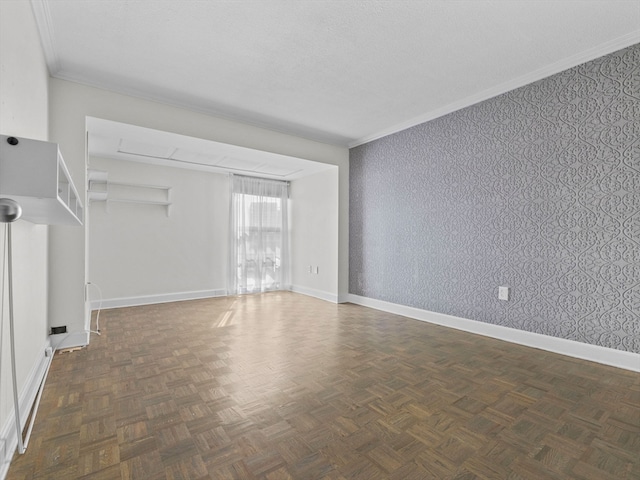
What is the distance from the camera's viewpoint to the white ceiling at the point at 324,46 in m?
2.14

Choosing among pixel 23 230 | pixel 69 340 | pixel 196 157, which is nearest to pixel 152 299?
pixel 69 340

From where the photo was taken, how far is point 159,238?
4977 mm

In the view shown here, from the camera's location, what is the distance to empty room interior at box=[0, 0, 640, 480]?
4.96 ft

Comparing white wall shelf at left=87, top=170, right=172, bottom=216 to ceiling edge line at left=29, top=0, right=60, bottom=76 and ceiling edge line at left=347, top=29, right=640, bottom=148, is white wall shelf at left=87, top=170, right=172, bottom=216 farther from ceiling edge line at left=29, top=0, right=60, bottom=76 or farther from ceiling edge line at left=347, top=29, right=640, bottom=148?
ceiling edge line at left=347, top=29, right=640, bottom=148

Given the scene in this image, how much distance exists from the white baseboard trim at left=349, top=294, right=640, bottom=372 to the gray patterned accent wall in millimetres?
66

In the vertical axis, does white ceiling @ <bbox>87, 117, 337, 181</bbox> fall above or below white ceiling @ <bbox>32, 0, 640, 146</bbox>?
below

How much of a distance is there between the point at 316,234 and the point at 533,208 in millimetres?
3347

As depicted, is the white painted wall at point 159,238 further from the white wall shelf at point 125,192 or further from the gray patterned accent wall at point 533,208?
the gray patterned accent wall at point 533,208

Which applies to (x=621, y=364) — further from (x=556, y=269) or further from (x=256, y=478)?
(x=256, y=478)

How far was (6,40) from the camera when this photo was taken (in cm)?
154

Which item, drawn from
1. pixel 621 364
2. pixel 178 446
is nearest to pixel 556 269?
pixel 621 364

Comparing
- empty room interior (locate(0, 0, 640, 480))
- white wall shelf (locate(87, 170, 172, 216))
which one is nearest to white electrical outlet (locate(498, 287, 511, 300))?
empty room interior (locate(0, 0, 640, 480))

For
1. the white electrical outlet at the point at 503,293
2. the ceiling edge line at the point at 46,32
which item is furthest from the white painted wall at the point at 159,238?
the white electrical outlet at the point at 503,293

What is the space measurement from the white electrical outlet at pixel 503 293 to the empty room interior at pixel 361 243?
0.02 m
